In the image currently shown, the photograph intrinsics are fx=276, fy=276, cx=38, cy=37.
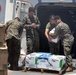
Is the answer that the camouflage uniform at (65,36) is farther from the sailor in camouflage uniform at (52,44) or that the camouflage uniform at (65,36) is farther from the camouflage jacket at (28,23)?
Result: the camouflage jacket at (28,23)

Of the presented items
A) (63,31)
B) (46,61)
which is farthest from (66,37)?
(46,61)

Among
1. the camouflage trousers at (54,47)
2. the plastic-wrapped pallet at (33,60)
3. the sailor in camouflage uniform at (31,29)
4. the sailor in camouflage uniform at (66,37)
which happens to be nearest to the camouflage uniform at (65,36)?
the sailor in camouflage uniform at (66,37)

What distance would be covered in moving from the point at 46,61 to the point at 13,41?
3.70 feet

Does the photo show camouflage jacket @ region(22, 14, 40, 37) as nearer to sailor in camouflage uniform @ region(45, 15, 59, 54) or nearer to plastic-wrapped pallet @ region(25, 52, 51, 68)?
sailor in camouflage uniform @ region(45, 15, 59, 54)

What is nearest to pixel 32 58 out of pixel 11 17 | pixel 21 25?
pixel 21 25

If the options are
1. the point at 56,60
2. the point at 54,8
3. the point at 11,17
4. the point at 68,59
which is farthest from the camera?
the point at 54,8

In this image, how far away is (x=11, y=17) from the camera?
30.3 ft

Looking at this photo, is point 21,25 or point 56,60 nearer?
point 56,60

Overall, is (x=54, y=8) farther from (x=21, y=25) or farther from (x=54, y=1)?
(x=21, y=25)

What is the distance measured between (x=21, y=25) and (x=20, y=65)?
1.26 meters

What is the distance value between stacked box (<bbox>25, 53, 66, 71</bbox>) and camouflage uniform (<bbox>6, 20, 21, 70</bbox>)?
0.38 meters

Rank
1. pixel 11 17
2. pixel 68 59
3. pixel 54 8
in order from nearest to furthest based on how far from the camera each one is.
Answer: pixel 68 59
pixel 11 17
pixel 54 8

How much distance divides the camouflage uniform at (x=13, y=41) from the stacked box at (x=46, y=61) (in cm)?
38

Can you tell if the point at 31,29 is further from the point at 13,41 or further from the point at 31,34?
the point at 13,41
